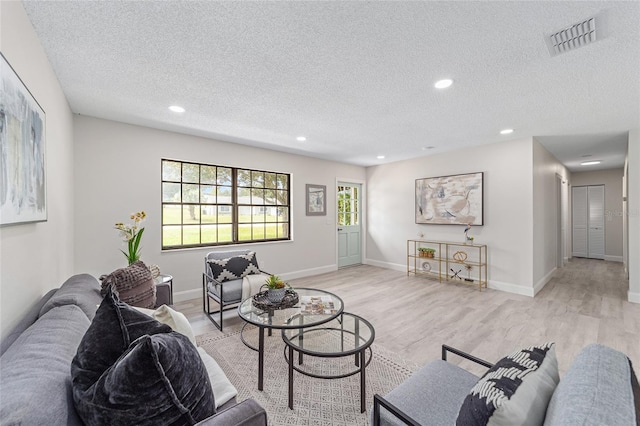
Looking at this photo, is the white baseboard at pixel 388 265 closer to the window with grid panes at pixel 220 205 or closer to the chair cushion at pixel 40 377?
the window with grid panes at pixel 220 205

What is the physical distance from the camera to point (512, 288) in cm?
425

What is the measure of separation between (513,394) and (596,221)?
29.7 feet

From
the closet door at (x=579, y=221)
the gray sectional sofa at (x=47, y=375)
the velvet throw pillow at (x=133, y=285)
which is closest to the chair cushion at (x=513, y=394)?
the gray sectional sofa at (x=47, y=375)

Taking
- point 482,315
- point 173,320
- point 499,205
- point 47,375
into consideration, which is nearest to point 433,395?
point 173,320

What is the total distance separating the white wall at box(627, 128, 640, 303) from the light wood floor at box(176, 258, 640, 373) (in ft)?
0.91

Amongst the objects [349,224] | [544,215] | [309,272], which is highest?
[544,215]

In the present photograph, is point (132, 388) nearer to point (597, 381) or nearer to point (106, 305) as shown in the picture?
point (106, 305)

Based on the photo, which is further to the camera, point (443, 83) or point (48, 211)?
point (443, 83)

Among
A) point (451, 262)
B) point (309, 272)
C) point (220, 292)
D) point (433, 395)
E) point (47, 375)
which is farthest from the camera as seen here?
point (309, 272)

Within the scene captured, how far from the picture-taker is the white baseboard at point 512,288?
4074 millimetres

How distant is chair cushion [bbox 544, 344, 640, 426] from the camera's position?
0.65 metres

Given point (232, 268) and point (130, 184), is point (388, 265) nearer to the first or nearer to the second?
point (232, 268)

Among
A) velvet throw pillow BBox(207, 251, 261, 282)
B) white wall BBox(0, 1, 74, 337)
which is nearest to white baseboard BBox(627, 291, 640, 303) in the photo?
velvet throw pillow BBox(207, 251, 261, 282)

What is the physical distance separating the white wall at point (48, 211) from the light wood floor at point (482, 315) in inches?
57.6
